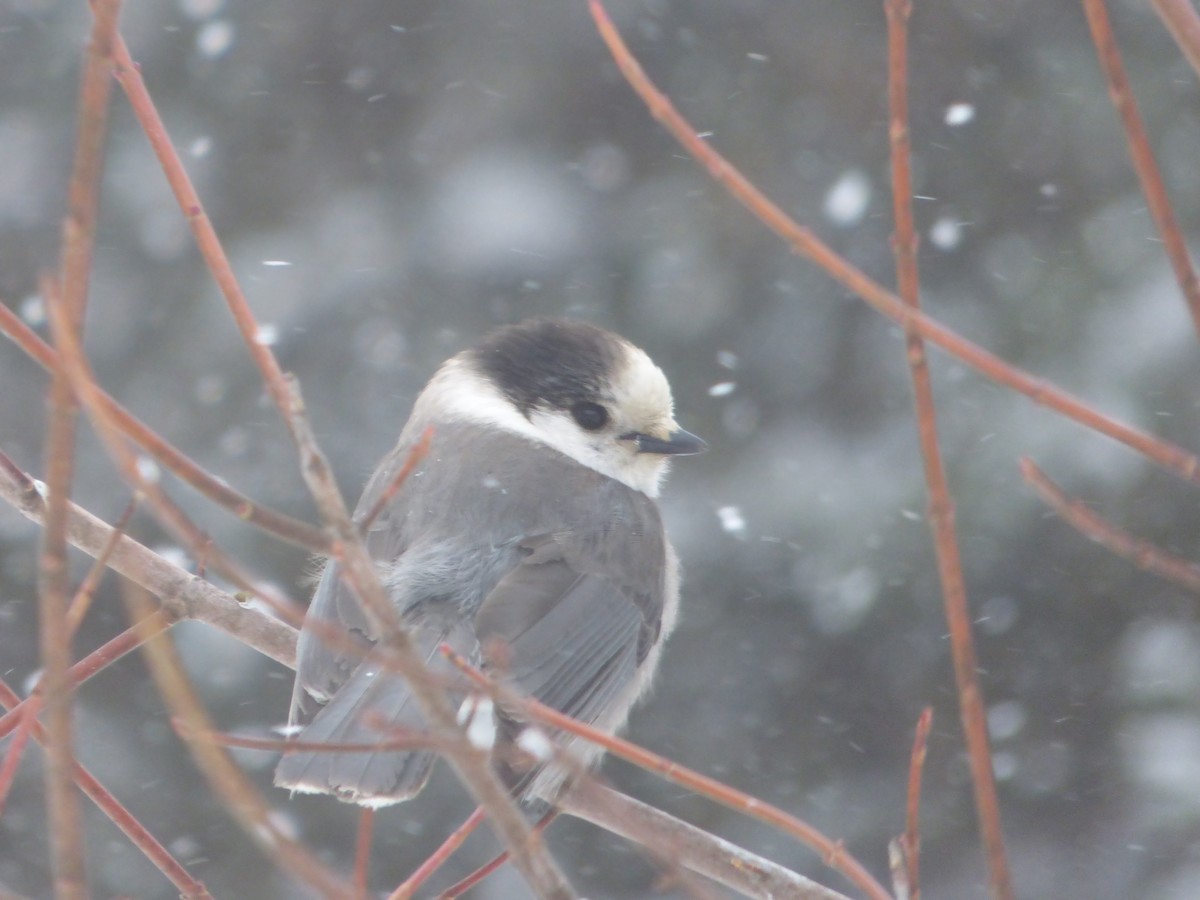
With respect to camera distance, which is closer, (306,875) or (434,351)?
(306,875)

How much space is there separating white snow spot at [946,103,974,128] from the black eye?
7.53 ft

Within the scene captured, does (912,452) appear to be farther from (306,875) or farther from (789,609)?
(306,875)

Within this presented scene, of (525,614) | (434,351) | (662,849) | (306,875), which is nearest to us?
(306,875)

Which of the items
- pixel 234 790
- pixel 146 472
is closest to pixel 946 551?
pixel 234 790

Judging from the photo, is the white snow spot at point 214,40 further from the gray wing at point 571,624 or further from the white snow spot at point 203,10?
the gray wing at point 571,624

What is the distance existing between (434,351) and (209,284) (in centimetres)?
88

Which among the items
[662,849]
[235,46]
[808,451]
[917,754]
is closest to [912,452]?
[808,451]

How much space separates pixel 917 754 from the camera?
1.66 metres

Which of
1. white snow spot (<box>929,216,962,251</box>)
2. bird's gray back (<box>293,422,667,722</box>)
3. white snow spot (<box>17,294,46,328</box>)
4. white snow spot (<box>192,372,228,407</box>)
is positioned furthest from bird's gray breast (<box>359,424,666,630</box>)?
white snow spot (<box>17,294,46,328</box>)

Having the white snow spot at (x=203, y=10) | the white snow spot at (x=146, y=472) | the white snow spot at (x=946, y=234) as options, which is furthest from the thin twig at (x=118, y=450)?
the white snow spot at (x=203, y=10)

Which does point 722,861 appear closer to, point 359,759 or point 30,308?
point 359,759

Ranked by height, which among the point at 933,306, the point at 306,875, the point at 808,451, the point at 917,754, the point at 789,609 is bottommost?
the point at 789,609

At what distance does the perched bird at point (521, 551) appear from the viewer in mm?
2631

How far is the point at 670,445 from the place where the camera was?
377 cm
